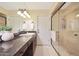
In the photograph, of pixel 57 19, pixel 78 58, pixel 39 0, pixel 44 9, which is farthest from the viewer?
pixel 57 19

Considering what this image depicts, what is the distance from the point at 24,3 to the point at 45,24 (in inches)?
19.0

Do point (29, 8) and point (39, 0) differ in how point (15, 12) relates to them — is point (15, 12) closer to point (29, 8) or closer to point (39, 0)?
point (29, 8)

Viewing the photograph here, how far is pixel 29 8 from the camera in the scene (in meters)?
2.12

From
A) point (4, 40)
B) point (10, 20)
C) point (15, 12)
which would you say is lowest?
point (4, 40)

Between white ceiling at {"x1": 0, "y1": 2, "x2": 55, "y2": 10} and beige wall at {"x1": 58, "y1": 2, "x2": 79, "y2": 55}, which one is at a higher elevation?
white ceiling at {"x1": 0, "y1": 2, "x2": 55, "y2": 10}

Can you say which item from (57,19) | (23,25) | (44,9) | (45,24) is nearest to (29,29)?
(23,25)

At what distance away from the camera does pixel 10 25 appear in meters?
2.04

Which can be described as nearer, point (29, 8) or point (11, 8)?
point (11, 8)

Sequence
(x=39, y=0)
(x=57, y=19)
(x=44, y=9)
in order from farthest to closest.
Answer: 1. (x=57, y=19)
2. (x=44, y=9)
3. (x=39, y=0)

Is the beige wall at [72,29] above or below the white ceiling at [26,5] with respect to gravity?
below

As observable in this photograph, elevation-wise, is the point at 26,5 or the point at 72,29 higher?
the point at 26,5

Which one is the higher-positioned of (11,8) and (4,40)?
(11,8)

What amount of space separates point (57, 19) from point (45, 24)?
1.40ft

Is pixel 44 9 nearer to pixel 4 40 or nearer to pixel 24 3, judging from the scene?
pixel 24 3
